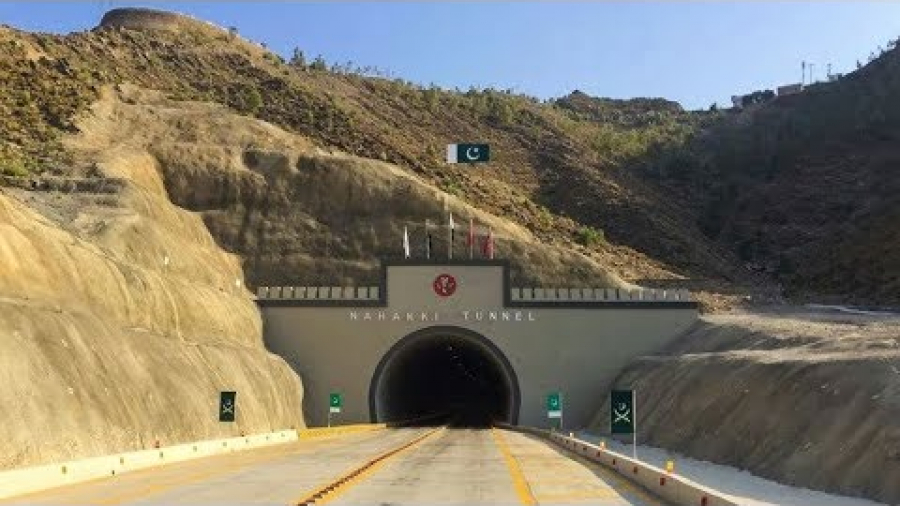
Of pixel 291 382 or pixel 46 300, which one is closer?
pixel 46 300

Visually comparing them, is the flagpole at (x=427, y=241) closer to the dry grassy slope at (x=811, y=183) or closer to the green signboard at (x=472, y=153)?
the green signboard at (x=472, y=153)

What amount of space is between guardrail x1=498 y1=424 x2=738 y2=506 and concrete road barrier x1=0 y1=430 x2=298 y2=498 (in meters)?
12.4

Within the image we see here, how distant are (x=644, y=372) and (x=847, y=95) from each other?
96.4 m

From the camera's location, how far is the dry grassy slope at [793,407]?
21469 mm

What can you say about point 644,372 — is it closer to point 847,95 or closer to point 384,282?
point 384,282

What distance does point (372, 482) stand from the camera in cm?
2306

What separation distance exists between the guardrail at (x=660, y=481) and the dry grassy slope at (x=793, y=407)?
3.03m

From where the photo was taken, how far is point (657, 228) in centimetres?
10325

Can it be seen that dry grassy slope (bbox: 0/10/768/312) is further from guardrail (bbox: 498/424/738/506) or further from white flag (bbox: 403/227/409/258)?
guardrail (bbox: 498/424/738/506)

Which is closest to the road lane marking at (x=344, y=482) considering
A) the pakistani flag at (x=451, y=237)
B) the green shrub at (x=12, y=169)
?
the pakistani flag at (x=451, y=237)

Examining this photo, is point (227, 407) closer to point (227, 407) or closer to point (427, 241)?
point (227, 407)

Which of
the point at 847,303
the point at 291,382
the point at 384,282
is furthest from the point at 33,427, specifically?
the point at 847,303

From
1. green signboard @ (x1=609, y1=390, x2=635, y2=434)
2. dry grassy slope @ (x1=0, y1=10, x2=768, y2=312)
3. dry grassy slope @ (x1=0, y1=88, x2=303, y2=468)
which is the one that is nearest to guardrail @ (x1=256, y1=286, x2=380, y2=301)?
dry grassy slope @ (x1=0, y1=88, x2=303, y2=468)

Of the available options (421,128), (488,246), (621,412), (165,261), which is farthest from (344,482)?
(421,128)
